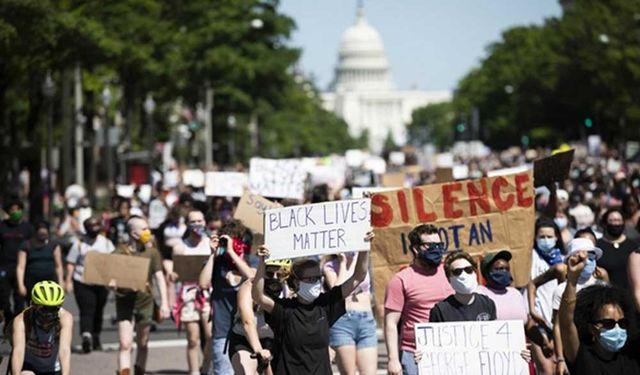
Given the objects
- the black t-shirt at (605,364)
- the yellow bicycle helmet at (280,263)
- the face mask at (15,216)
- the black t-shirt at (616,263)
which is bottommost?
the black t-shirt at (605,364)

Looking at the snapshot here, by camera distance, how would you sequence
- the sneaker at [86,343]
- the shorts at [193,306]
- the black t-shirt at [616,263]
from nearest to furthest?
1. the black t-shirt at [616,263]
2. the shorts at [193,306]
3. the sneaker at [86,343]

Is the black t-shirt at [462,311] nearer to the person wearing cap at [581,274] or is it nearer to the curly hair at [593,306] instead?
the person wearing cap at [581,274]

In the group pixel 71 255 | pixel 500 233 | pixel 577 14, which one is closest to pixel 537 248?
pixel 500 233

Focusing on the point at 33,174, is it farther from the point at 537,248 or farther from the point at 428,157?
the point at 537,248

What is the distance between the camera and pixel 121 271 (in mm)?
16406

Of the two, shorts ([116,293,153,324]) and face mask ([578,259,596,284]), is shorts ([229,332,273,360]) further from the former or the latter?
shorts ([116,293,153,324])

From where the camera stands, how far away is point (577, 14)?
8712cm

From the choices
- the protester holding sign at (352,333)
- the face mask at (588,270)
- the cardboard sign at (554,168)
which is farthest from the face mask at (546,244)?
the face mask at (588,270)

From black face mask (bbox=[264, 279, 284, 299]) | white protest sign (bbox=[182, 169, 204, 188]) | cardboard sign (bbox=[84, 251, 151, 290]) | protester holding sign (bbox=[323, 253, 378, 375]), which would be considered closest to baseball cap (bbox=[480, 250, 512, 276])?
black face mask (bbox=[264, 279, 284, 299])

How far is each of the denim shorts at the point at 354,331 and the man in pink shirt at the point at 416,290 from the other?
1870 mm

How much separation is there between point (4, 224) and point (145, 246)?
4.34 m

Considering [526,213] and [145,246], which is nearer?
[526,213]

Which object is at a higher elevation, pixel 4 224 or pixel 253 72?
pixel 253 72

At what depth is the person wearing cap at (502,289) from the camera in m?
10.9
